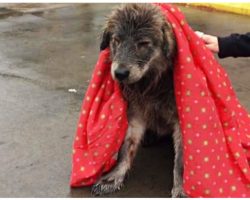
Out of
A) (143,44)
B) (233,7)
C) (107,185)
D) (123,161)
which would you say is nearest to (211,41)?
(143,44)

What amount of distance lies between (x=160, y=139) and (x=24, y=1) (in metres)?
7.24

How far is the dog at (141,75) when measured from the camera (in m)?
2.98

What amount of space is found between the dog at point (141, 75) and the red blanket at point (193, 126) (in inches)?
3.1

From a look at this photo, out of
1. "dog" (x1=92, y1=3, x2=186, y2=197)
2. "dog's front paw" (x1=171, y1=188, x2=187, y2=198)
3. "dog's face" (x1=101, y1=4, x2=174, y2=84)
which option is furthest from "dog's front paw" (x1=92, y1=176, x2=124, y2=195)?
"dog's face" (x1=101, y1=4, x2=174, y2=84)

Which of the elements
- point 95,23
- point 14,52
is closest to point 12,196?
point 14,52

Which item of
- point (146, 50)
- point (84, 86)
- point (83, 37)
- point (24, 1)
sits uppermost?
point (146, 50)

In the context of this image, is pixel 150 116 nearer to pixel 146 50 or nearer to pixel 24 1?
pixel 146 50

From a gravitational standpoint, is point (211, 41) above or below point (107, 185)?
above

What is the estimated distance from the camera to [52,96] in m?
5.05

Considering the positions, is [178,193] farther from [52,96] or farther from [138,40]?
[52,96]

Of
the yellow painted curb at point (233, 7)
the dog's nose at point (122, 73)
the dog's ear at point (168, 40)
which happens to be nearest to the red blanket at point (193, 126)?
the dog's ear at point (168, 40)

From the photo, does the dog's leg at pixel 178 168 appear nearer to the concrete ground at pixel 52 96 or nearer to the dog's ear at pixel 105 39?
the concrete ground at pixel 52 96

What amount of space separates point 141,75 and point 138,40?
218mm

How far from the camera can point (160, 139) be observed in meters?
3.94
